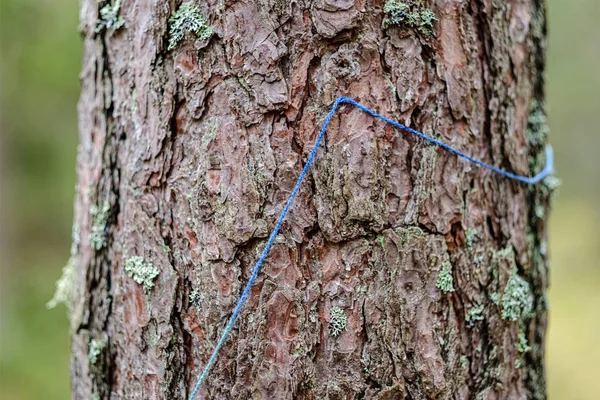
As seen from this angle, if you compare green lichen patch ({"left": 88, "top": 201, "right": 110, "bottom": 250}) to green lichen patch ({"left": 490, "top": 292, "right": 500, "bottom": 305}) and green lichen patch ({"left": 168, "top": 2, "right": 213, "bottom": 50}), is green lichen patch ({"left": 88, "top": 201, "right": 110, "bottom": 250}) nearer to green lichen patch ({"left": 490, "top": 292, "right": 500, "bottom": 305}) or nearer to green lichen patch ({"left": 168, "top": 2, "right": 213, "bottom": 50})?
green lichen patch ({"left": 168, "top": 2, "right": 213, "bottom": 50})

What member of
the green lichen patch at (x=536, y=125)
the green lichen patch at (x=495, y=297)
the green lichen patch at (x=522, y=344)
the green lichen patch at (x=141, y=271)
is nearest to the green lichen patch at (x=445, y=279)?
the green lichen patch at (x=495, y=297)

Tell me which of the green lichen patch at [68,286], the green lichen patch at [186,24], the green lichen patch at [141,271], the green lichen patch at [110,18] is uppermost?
the green lichen patch at [110,18]

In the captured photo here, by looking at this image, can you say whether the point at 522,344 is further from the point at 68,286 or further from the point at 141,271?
the point at 68,286

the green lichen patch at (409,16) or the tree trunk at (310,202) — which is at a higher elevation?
the green lichen patch at (409,16)

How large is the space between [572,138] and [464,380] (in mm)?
5208

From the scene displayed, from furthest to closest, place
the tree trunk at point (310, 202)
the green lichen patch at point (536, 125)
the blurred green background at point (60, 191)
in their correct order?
the blurred green background at point (60, 191)
the green lichen patch at point (536, 125)
the tree trunk at point (310, 202)

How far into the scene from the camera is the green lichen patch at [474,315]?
103 centimetres

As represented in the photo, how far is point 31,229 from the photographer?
191 inches

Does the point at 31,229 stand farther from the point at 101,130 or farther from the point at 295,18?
the point at 295,18

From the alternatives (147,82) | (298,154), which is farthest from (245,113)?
(147,82)

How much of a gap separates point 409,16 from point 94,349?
0.92 m

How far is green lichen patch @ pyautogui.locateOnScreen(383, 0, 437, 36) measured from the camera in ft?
3.14

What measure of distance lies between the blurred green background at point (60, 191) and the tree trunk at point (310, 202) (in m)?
3.50

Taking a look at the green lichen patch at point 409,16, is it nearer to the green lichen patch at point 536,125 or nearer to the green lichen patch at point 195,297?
the green lichen patch at point 536,125
